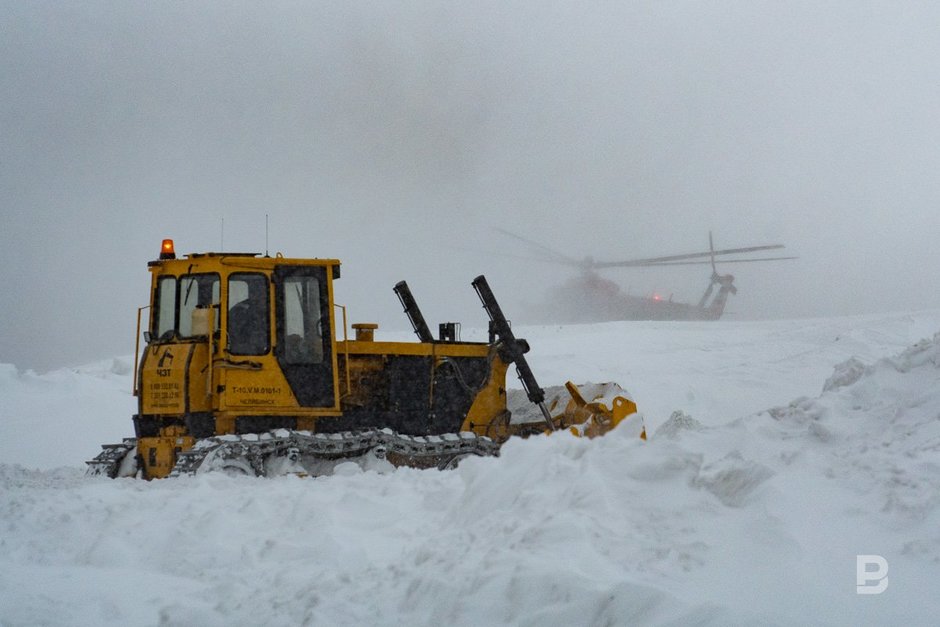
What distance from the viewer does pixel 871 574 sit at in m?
3.69

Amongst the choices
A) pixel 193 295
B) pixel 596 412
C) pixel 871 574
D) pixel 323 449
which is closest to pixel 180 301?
pixel 193 295

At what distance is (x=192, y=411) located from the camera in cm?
927

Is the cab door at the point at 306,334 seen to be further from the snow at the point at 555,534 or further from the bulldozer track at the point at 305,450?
the snow at the point at 555,534

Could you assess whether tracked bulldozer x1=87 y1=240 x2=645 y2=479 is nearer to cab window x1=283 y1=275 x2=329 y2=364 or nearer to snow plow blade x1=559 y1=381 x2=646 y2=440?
cab window x1=283 y1=275 x2=329 y2=364

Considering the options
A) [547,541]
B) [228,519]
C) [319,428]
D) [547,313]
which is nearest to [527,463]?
[547,541]

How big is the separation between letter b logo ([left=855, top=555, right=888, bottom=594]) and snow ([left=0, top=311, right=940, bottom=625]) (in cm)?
3

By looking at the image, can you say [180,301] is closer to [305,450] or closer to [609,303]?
[305,450]

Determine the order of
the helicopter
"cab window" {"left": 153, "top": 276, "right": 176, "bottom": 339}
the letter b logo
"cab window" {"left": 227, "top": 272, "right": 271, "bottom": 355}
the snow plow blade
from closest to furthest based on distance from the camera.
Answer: the letter b logo < "cab window" {"left": 227, "top": 272, "right": 271, "bottom": 355} < "cab window" {"left": 153, "top": 276, "right": 176, "bottom": 339} < the snow plow blade < the helicopter

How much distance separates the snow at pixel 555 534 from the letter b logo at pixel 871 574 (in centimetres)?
3

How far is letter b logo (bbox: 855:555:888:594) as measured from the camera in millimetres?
3598

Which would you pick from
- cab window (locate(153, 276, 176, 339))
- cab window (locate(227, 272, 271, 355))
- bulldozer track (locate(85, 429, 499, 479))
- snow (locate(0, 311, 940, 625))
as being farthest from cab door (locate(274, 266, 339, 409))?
snow (locate(0, 311, 940, 625))

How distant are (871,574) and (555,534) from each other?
4.31 ft

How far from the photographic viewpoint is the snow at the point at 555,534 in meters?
3.70

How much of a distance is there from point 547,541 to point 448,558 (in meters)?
0.54
